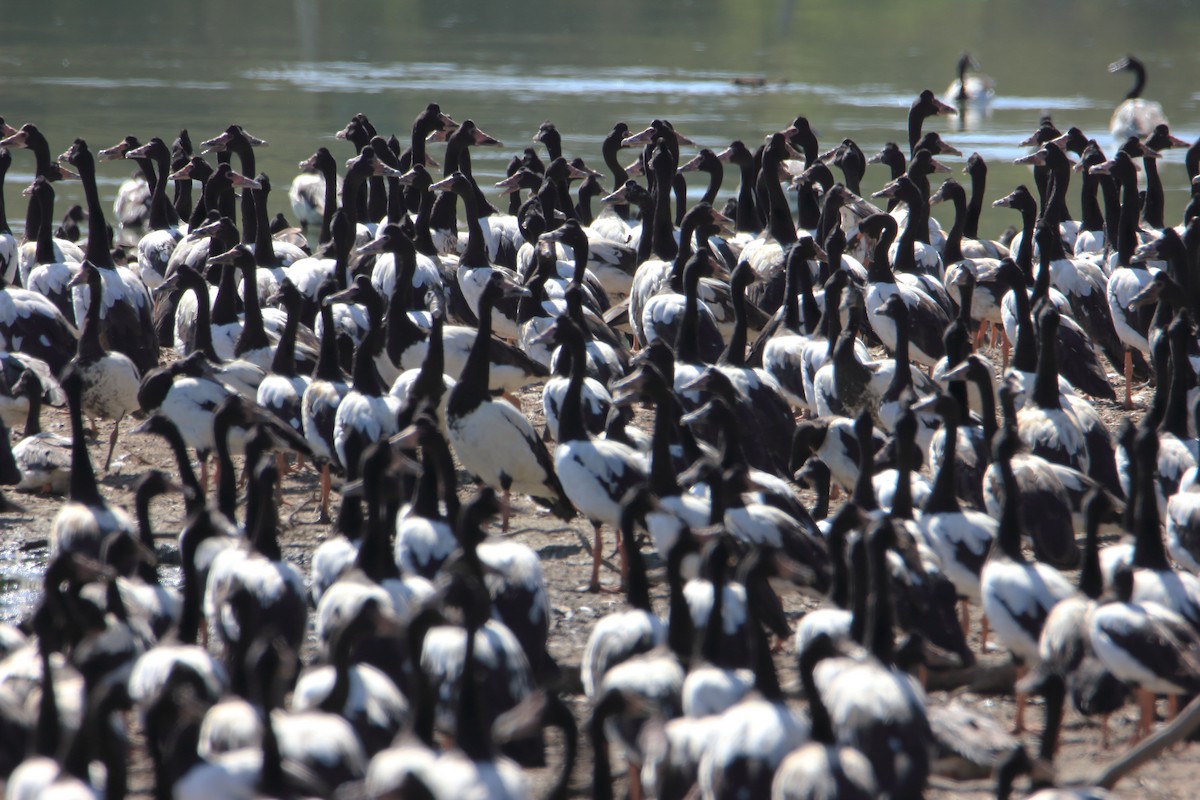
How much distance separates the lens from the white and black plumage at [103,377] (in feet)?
35.0

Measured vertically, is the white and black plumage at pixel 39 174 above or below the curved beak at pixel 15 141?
below

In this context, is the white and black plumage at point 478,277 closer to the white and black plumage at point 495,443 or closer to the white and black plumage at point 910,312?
the white and black plumage at point 910,312

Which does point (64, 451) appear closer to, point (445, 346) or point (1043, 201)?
point (445, 346)

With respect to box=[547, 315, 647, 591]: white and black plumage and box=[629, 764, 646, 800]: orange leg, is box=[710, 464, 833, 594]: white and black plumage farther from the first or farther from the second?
box=[629, 764, 646, 800]: orange leg

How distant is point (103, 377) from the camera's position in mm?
10680

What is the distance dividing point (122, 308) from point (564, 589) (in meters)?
5.06

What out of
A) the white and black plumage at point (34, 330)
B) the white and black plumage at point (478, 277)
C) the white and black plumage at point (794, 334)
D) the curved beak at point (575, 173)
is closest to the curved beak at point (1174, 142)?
the curved beak at point (575, 173)

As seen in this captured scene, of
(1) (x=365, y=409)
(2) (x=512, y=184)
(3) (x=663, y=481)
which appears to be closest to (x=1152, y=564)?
(3) (x=663, y=481)

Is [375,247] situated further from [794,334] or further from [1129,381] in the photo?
[1129,381]

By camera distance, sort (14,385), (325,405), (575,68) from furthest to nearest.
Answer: (575,68)
(14,385)
(325,405)

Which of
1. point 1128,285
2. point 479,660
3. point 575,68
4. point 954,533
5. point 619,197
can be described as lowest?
point 479,660

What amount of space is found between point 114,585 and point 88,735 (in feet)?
4.26

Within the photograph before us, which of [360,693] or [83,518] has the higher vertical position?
[83,518]

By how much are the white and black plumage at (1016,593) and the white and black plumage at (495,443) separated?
2.71m
